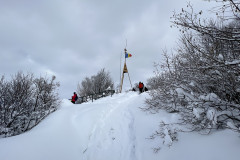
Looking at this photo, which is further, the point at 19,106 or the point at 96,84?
the point at 96,84

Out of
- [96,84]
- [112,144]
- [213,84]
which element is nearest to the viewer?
[213,84]

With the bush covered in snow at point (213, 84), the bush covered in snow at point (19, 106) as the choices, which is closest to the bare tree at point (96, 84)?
the bush covered in snow at point (19, 106)

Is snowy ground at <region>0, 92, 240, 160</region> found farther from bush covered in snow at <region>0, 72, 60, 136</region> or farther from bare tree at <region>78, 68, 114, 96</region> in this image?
bare tree at <region>78, 68, 114, 96</region>

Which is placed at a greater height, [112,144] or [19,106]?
[19,106]

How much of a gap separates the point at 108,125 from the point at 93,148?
188cm

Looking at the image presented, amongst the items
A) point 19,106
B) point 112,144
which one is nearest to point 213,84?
point 112,144

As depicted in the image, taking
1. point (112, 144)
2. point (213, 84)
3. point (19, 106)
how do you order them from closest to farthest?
point (213, 84), point (112, 144), point (19, 106)

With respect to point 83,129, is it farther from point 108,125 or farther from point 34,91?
point 34,91

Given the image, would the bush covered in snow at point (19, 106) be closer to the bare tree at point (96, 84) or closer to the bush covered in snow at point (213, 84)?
the bush covered in snow at point (213, 84)

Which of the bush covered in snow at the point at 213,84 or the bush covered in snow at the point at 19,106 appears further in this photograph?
the bush covered in snow at the point at 19,106

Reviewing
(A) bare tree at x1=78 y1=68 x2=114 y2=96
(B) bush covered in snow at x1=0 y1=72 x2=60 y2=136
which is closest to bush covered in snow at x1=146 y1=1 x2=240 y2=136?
(B) bush covered in snow at x1=0 y1=72 x2=60 y2=136

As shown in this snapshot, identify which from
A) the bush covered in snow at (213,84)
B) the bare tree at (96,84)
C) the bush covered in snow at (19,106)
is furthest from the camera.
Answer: the bare tree at (96,84)

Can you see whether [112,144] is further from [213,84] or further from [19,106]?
[19,106]

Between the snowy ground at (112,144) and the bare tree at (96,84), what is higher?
the bare tree at (96,84)
